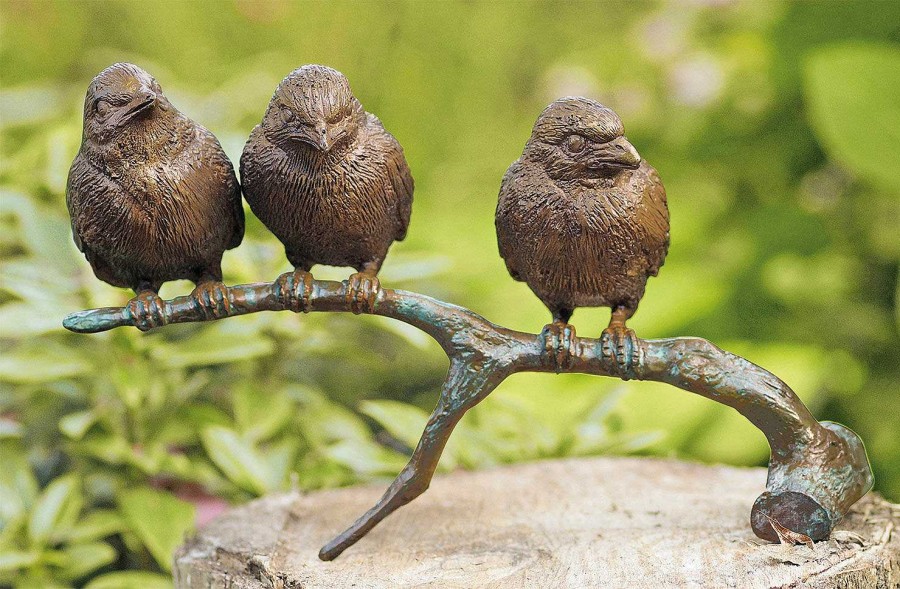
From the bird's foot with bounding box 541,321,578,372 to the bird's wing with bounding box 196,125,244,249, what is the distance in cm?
47

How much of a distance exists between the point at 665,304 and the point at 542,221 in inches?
48.2

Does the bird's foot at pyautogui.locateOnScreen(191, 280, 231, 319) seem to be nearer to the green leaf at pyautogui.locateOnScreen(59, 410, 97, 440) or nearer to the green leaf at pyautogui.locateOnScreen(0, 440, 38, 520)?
the green leaf at pyautogui.locateOnScreen(59, 410, 97, 440)

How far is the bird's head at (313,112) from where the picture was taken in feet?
3.97

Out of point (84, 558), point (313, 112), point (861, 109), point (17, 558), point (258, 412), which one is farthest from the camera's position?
point (861, 109)

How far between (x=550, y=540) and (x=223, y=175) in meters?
0.72

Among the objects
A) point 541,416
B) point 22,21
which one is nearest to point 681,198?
point 541,416

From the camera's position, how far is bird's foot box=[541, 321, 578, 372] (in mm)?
1319

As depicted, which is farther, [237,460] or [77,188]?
[237,460]

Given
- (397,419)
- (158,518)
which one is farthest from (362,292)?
(158,518)

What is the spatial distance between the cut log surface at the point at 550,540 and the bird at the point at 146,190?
0.39 meters

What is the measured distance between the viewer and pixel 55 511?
1.74 metres

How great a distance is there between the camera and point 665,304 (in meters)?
2.42

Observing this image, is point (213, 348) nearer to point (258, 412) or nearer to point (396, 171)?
point (258, 412)

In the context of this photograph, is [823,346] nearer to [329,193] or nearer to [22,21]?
[329,193]
